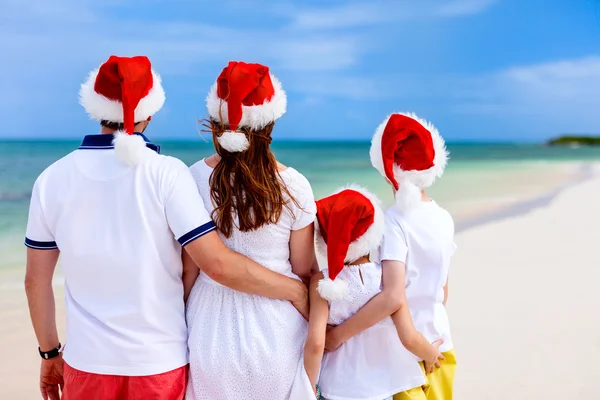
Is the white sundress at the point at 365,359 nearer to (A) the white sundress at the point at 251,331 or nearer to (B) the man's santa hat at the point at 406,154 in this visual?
(A) the white sundress at the point at 251,331

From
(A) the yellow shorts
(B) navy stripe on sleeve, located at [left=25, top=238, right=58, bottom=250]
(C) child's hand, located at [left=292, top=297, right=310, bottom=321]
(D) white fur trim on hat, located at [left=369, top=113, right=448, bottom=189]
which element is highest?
(D) white fur trim on hat, located at [left=369, top=113, right=448, bottom=189]

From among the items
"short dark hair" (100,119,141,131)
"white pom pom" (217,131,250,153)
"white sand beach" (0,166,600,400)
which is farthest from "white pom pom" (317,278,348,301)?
"white sand beach" (0,166,600,400)

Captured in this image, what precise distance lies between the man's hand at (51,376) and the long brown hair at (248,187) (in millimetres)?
692

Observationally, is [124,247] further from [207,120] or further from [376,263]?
[376,263]

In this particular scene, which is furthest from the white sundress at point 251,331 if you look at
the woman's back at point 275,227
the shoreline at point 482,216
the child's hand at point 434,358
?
the shoreline at point 482,216

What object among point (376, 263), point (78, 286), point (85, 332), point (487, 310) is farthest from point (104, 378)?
point (487, 310)

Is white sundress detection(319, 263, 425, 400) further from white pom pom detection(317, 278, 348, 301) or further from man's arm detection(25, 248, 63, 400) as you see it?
man's arm detection(25, 248, 63, 400)

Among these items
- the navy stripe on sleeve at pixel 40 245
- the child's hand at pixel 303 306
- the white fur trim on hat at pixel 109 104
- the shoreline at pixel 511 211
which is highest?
the white fur trim on hat at pixel 109 104

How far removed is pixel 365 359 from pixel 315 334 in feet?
0.86

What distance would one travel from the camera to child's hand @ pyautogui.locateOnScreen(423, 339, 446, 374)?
2.15 meters

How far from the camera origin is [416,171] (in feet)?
7.04

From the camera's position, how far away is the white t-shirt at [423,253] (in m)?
2.06

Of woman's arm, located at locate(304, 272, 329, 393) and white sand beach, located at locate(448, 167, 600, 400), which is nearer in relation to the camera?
woman's arm, located at locate(304, 272, 329, 393)

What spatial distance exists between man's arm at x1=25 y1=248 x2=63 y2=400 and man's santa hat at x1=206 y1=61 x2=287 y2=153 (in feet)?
2.10
